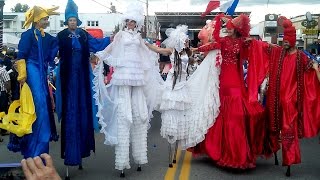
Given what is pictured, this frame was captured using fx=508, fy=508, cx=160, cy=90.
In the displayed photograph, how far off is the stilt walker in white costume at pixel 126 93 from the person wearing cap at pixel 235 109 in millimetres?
1002

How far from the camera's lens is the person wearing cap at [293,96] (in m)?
6.98

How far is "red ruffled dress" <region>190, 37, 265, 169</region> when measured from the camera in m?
7.06

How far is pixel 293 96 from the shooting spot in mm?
7031

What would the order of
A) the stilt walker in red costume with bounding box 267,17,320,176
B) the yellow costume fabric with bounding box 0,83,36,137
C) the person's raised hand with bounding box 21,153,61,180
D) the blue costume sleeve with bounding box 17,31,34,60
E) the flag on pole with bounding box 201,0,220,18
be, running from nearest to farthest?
the person's raised hand with bounding box 21,153,61,180
the yellow costume fabric with bounding box 0,83,36,137
the blue costume sleeve with bounding box 17,31,34,60
the stilt walker in red costume with bounding box 267,17,320,176
the flag on pole with bounding box 201,0,220,18

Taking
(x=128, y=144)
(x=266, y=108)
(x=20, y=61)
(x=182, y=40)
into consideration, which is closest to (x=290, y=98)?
(x=266, y=108)

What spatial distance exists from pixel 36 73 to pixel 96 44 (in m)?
0.97

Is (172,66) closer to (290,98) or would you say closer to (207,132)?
(207,132)

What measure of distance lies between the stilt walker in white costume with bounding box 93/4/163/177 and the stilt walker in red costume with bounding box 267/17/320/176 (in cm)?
186

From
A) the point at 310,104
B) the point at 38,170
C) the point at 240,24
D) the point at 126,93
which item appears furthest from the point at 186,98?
the point at 38,170

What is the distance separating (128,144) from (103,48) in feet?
4.49

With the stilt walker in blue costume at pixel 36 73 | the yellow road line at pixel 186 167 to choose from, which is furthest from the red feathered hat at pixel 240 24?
the stilt walker in blue costume at pixel 36 73

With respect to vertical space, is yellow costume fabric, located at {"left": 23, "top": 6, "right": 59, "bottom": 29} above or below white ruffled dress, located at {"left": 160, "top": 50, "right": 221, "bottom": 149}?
above

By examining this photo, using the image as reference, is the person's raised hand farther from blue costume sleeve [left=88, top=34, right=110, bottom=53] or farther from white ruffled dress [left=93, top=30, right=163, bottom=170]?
blue costume sleeve [left=88, top=34, right=110, bottom=53]

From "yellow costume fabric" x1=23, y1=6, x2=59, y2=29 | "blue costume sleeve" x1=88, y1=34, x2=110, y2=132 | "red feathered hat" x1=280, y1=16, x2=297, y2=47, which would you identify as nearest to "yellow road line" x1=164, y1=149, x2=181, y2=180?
"blue costume sleeve" x1=88, y1=34, x2=110, y2=132
